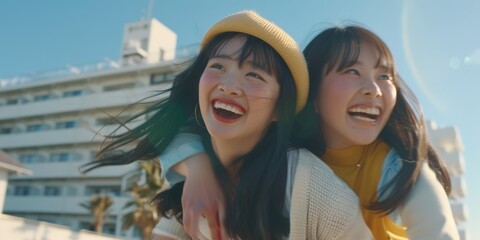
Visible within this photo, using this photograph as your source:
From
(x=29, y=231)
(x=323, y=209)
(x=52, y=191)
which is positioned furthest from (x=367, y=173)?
(x=52, y=191)

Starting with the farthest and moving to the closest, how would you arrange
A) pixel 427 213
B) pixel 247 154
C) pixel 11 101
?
pixel 11 101 < pixel 247 154 < pixel 427 213

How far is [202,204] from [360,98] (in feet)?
2.60

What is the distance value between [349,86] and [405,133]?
34cm

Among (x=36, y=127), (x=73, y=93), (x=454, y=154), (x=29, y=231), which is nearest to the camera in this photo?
(x=29, y=231)

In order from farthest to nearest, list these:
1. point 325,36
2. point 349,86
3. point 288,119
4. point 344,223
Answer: point 325,36 → point 288,119 → point 349,86 → point 344,223

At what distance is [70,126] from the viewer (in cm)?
3441

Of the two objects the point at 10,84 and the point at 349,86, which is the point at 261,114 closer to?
the point at 349,86

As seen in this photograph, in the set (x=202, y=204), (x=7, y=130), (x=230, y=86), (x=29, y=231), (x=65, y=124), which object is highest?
(x=230, y=86)

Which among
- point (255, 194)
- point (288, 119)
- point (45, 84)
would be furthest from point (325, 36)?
point (45, 84)

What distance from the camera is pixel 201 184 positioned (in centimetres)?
198

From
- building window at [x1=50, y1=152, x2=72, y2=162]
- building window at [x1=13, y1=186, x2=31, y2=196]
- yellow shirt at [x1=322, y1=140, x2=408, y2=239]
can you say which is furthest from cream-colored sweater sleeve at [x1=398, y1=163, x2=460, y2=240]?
building window at [x1=13, y1=186, x2=31, y2=196]

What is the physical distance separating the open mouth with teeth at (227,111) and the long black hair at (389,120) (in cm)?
30

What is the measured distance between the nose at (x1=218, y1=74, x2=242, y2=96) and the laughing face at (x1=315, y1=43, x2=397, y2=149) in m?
0.38

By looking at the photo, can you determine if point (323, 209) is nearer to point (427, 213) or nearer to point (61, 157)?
point (427, 213)
